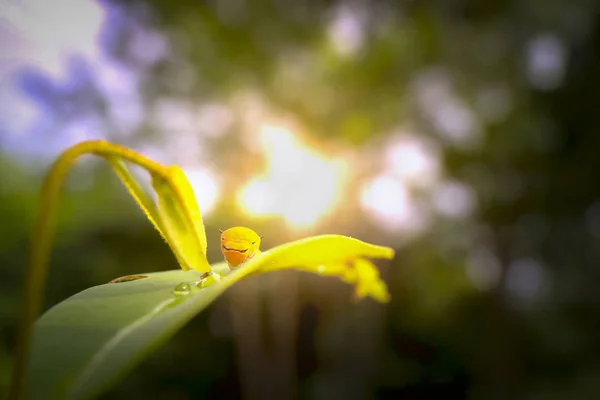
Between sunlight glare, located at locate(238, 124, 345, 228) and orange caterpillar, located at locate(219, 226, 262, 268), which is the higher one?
orange caterpillar, located at locate(219, 226, 262, 268)

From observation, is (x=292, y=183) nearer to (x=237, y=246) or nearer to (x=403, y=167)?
(x=403, y=167)

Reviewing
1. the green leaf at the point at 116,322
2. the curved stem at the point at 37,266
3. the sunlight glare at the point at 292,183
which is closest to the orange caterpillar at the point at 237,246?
the green leaf at the point at 116,322

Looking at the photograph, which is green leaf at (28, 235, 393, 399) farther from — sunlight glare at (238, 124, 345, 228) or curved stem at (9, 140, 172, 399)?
sunlight glare at (238, 124, 345, 228)

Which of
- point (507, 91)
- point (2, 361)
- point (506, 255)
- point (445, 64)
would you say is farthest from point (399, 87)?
point (2, 361)

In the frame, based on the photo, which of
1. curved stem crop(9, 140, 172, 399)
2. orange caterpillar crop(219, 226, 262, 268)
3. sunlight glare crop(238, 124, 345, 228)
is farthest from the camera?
sunlight glare crop(238, 124, 345, 228)

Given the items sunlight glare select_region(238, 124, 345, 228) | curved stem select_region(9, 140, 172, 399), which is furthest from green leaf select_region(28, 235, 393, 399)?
sunlight glare select_region(238, 124, 345, 228)

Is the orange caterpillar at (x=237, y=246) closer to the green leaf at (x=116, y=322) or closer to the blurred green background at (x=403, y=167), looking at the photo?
the green leaf at (x=116, y=322)

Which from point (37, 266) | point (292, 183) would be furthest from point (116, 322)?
point (292, 183)

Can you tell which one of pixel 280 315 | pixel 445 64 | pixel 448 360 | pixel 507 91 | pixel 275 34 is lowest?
pixel 448 360

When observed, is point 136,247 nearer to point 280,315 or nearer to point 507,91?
point 280,315
